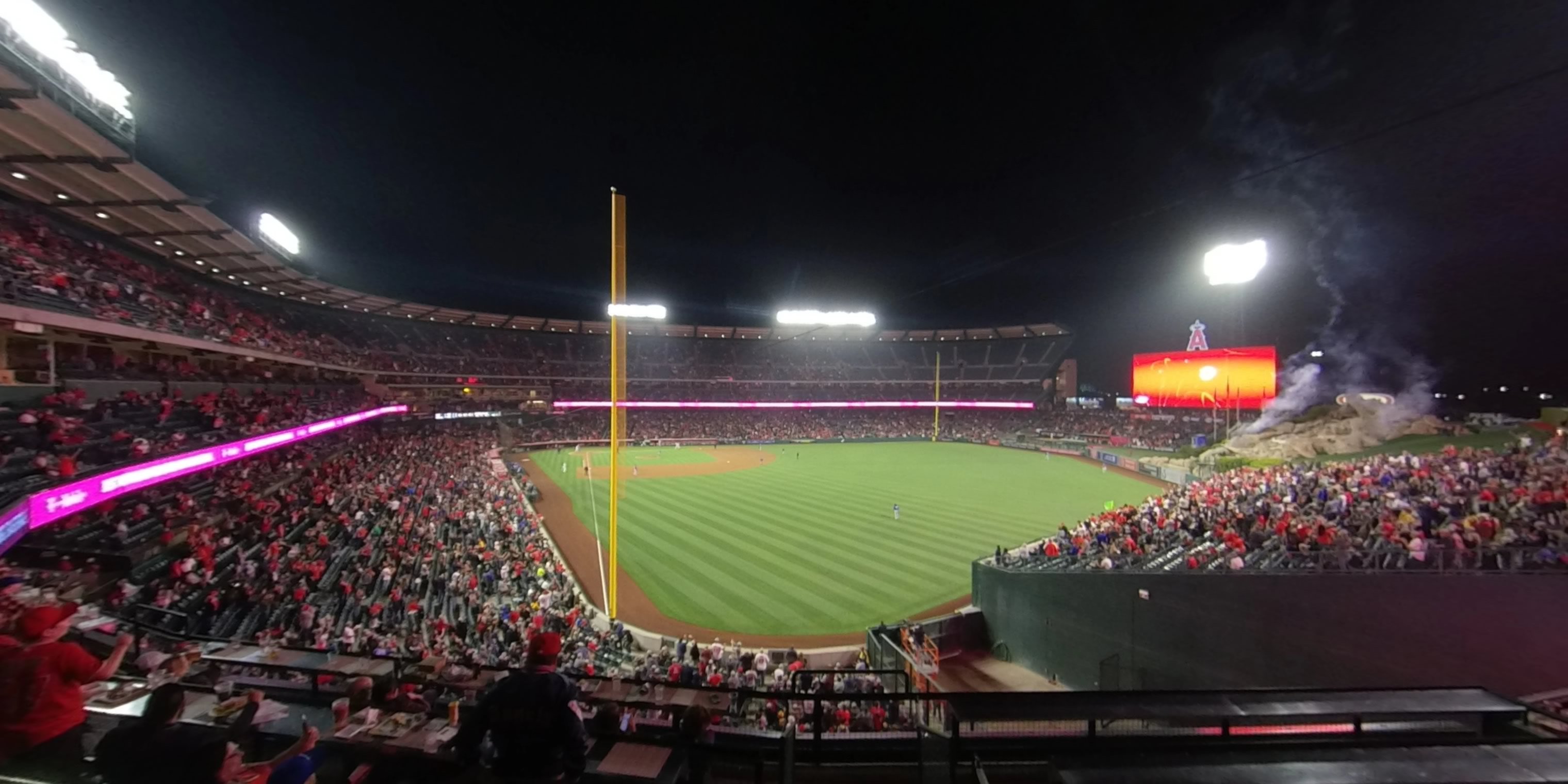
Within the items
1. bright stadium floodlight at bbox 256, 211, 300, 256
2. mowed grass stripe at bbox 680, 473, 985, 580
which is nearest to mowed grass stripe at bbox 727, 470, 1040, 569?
mowed grass stripe at bbox 680, 473, 985, 580

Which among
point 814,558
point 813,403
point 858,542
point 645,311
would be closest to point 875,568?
point 814,558

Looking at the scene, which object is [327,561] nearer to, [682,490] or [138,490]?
[138,490]

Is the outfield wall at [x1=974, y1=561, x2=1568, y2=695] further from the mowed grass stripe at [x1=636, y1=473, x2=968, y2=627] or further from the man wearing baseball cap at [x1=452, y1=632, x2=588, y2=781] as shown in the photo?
the man wearing baseball cap at [x1=452, y1=632, x2=588, y2=781]

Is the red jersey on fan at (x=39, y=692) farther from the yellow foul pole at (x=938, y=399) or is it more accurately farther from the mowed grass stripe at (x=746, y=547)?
the yellow foul pole at (x=938, y=399)

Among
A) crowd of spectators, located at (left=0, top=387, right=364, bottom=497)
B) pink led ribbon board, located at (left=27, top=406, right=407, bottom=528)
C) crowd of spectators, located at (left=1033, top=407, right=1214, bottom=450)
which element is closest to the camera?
pink led ribbon board, located at (left=27, top=406, right=407, bottom=528)

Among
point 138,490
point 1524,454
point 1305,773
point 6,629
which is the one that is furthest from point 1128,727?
point 138,490

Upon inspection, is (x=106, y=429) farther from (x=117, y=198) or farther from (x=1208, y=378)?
(x=1208, y=378)

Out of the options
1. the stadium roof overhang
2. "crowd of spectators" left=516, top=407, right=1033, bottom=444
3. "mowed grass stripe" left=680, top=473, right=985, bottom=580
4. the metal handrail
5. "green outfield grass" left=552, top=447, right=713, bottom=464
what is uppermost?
the stadium roof overhang
